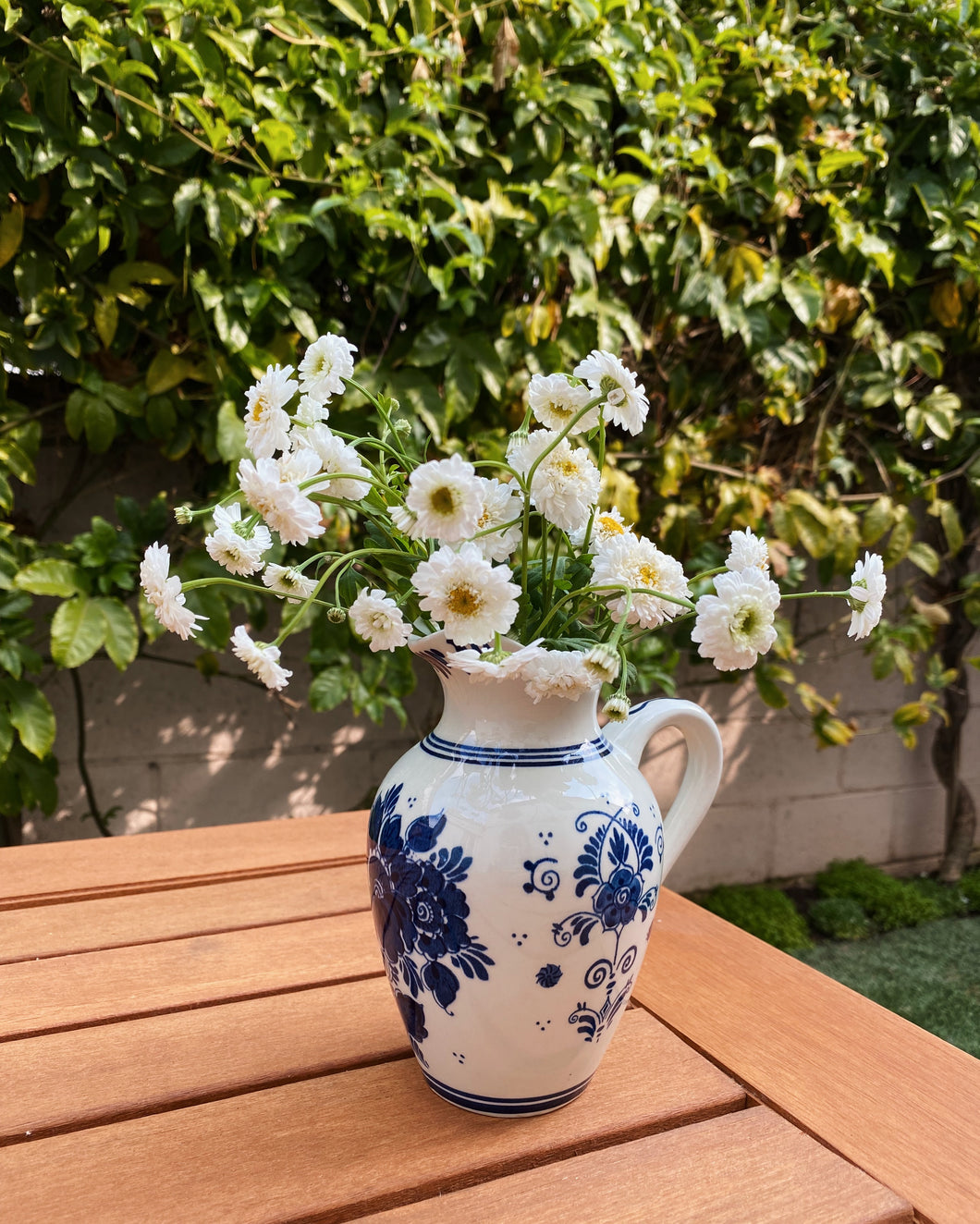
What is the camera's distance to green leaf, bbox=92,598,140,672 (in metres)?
1.43

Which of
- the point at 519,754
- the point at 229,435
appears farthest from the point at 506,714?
the point at 229,435

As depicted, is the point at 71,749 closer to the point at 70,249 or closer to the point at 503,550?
the point at 70,249

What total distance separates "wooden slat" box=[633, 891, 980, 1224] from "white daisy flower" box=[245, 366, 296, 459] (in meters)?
0.53

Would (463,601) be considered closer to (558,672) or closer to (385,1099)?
(558,672)

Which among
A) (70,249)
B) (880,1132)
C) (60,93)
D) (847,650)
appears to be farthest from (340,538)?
(847,650)

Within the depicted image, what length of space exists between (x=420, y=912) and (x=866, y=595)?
0.33 m

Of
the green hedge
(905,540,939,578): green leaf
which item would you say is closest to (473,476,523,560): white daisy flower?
the green hedge

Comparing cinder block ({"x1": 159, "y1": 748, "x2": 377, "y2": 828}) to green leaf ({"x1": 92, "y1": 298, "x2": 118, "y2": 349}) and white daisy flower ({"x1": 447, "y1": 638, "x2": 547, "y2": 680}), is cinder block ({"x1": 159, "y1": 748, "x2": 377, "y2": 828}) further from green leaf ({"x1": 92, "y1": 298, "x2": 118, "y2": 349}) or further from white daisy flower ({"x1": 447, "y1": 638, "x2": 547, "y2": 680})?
white daisy flower ({"x1": 447, "y1": 638, "x2": 547, "y2": 680})

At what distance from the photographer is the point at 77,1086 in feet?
2.03

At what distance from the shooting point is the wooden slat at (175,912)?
84 centimetres

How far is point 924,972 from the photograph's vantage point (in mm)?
2025

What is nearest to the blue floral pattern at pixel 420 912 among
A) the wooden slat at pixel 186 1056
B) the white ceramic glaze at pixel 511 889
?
the white ceramic glaze at pixel 511 889

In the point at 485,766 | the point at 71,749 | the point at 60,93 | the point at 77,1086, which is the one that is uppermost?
the point at 60,93

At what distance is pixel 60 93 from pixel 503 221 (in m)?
0.69
